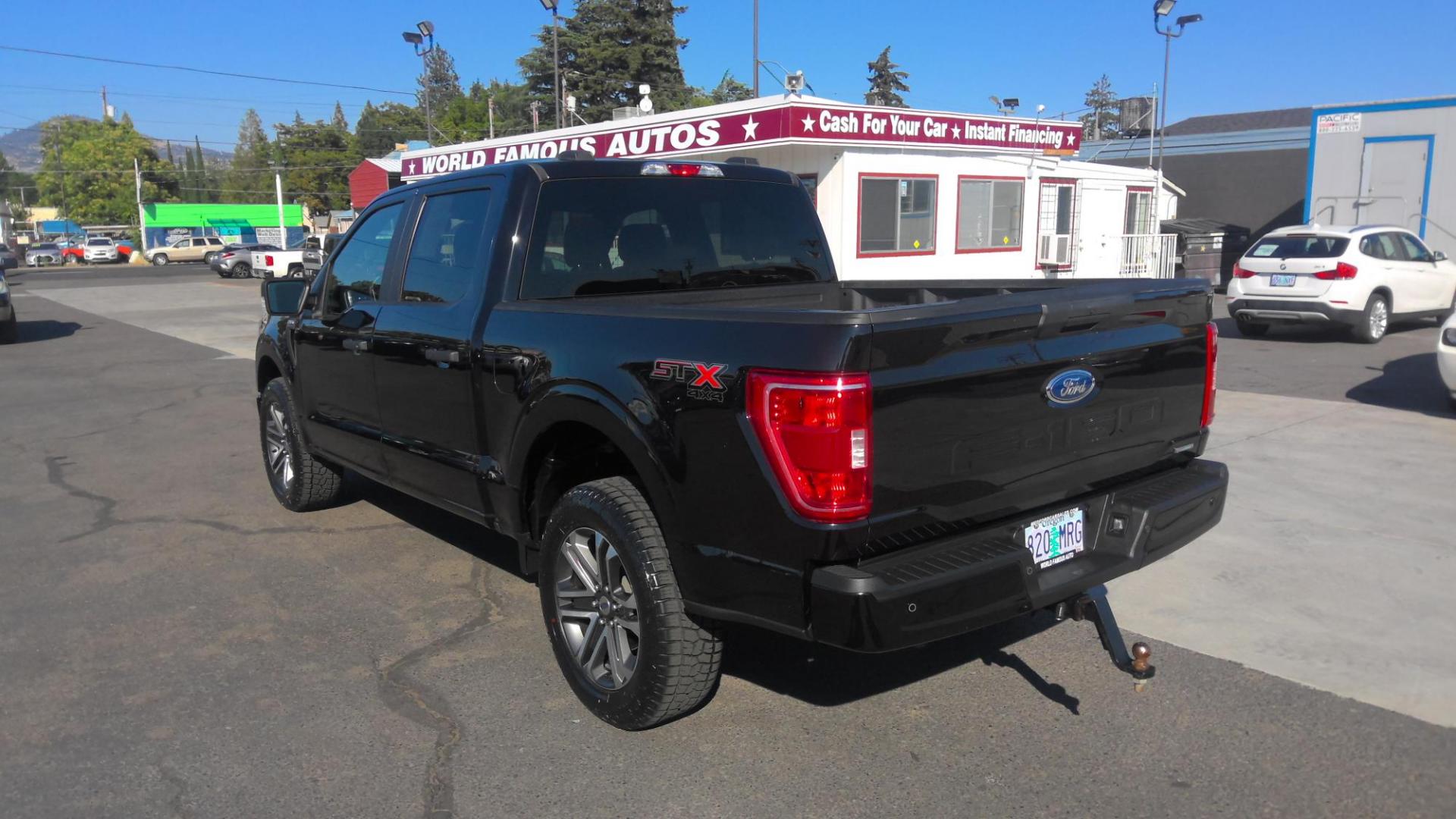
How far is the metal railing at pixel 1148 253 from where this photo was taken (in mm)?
24156

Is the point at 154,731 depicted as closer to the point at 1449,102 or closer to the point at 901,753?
the point at 901,753

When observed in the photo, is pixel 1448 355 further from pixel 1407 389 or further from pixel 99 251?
pixel 99 251

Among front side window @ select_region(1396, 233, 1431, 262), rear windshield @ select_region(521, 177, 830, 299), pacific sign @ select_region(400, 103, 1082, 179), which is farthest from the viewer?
pacific sign @ select_region(400, 103, 1082, 179)

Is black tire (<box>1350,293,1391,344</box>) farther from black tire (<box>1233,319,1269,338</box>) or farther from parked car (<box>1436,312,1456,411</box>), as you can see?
parked car (<box>1436,312,1456,411</box>)

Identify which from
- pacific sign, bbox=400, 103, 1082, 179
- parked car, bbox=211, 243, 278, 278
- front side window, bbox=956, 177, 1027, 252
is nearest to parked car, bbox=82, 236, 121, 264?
parked car, bbox=211, 243, 278, 278

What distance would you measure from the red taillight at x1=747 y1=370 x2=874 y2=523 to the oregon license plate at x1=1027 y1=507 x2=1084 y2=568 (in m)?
0.71

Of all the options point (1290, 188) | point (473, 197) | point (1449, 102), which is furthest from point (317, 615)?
point (1290, 188)

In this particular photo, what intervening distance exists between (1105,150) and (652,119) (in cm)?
1777

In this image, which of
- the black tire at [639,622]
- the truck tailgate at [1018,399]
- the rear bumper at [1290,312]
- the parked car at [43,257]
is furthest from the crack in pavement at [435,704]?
the parked car at [43,257]

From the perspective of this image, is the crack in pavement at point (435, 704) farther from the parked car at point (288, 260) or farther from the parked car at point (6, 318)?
the parked car at point (288, 260)

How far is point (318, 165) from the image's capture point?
93.2 m

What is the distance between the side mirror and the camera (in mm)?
6289

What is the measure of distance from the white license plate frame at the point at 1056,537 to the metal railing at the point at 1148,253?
72.5 ft

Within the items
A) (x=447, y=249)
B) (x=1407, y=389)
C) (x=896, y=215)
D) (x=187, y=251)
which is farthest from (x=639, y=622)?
(x=187, y=251)
